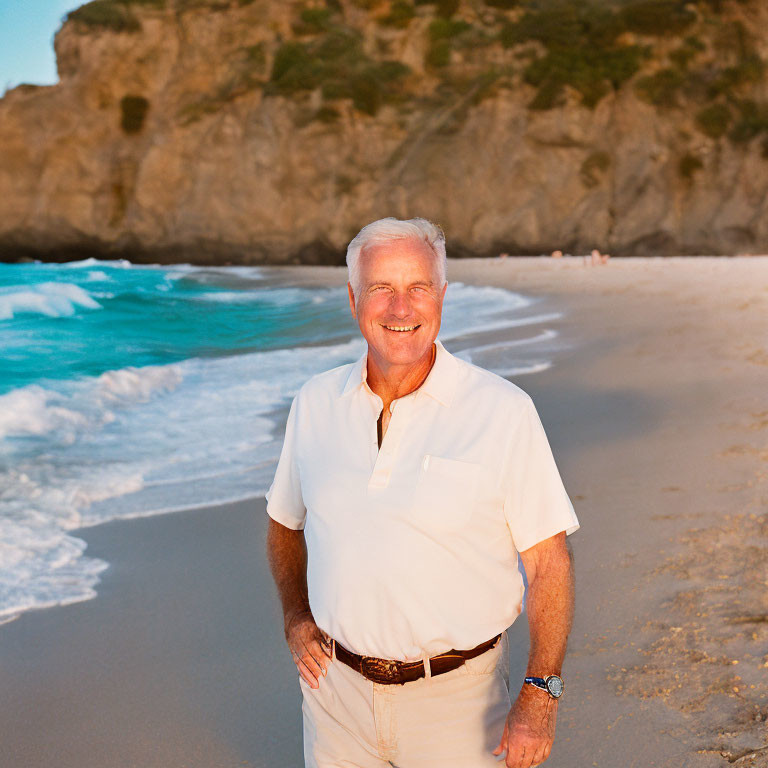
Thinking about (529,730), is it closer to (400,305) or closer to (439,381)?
(439,381)

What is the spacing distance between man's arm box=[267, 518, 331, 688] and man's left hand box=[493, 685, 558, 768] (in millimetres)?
434

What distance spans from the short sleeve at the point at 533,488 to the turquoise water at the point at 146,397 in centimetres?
305

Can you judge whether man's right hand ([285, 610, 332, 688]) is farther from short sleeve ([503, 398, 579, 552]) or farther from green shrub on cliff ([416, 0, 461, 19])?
green shrub on cliff ([416, 0, 461, 19])

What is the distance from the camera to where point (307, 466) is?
6.45 ft

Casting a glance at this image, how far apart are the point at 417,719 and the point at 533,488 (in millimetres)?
567

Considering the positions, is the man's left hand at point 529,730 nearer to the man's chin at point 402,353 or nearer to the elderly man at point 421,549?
the elderly man at point 421,549

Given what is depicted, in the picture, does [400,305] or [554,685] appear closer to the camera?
[554,685]

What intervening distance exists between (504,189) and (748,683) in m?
35.6

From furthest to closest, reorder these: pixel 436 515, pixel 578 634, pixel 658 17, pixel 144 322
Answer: pixel 658 17, pixel 144 322, pixel 578 634, pixel 436 515

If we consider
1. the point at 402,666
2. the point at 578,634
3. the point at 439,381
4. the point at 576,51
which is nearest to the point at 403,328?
the point at 439,381

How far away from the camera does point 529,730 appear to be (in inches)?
71.2

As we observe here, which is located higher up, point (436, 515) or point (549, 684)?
point (436, 515)

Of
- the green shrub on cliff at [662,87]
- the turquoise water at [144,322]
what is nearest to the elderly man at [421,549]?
the turquoise water at [144,322]

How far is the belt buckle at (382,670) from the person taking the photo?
1.83 m
